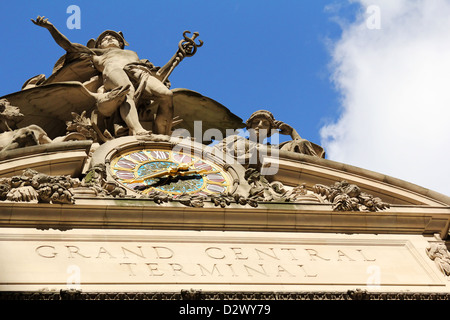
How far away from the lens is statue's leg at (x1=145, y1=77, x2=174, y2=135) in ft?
62.0

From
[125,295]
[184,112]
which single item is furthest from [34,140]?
[125,295]

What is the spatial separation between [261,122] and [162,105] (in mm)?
1914

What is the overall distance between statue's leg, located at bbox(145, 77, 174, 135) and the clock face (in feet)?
3.66

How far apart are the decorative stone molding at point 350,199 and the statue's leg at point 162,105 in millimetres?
4104

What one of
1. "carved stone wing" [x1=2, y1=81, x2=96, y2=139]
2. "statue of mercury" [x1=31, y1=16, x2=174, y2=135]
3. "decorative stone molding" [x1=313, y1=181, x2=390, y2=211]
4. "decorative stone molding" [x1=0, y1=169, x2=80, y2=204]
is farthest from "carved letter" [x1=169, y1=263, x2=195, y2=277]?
"carved stone wing" [x1=2, y1=81, x2=96, y2=139]

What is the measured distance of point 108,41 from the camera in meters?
21.8

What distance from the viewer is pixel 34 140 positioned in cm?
Result: 1708

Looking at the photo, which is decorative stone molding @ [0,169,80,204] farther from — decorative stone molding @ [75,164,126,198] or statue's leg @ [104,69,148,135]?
statue's leg @ [104,69,148,135]

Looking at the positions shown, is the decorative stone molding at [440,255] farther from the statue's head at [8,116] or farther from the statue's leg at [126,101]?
the statue's head at [8,116]

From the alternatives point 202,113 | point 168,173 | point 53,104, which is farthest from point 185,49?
point 168,173

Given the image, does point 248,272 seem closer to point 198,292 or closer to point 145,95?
point 198,292

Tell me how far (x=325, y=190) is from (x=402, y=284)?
2.75m

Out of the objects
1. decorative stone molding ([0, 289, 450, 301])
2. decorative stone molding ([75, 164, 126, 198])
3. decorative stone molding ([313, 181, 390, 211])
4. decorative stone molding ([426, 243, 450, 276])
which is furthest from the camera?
decorative stone molding ([313, 181, 390, 211])

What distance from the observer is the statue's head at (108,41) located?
21.8 metres
